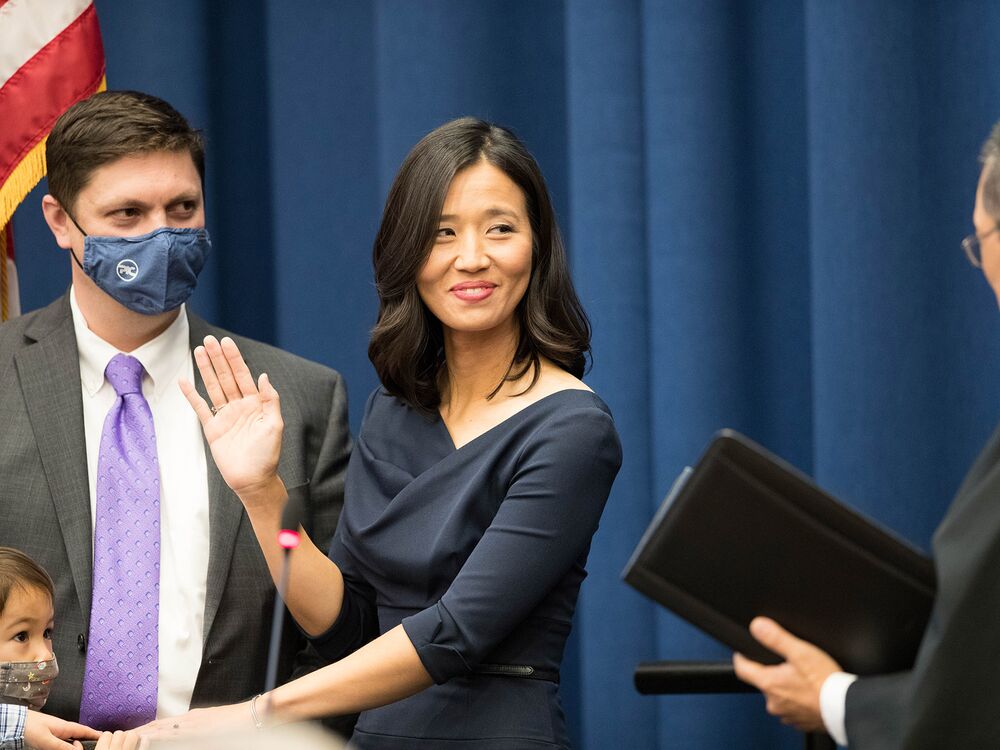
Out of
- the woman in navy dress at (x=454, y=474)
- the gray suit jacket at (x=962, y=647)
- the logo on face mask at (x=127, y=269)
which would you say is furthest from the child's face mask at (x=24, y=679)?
the gray suit jacket at (x=962, y=647)

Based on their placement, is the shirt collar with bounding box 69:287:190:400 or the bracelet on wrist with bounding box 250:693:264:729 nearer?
the bracelet on wrist with bounding box 250:693:264:729

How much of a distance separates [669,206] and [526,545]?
1.19 metres

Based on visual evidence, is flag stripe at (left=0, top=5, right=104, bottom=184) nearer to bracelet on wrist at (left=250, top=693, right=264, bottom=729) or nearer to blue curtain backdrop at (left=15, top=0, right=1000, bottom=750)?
blue curtain backdrop at (left=15, top=0, right=1000, bottom=750)

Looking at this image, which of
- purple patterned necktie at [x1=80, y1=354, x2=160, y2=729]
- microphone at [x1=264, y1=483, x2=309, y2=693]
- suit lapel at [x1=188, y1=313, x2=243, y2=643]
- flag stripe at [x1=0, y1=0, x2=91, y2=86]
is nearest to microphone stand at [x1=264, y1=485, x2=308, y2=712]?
microphone at [x1=264, y1=483, x2=309, y2=693]

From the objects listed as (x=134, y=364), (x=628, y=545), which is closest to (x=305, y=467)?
(x=134, y=364)

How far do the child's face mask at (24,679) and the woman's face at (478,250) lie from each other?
816mm

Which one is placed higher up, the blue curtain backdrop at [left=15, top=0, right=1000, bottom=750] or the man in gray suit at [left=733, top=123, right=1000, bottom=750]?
the blue curtain backdrop at [left=15, top=0, right=1000, bottom=750]

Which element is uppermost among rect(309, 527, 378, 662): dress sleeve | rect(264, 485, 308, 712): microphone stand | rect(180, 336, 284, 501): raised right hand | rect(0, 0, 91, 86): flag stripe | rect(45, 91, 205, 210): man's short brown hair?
rect(0, 0, 91, 86): flag stripe

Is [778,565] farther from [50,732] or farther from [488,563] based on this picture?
[50,732]

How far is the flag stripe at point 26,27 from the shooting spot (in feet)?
9.23

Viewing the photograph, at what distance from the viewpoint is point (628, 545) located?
2.92 meters

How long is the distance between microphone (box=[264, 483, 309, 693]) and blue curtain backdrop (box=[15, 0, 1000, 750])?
811 mm

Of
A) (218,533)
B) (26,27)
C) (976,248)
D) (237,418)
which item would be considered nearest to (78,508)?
(218,533)

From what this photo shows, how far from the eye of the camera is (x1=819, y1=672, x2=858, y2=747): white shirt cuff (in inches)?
62.6
